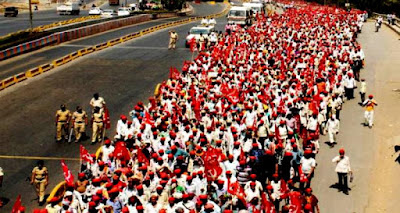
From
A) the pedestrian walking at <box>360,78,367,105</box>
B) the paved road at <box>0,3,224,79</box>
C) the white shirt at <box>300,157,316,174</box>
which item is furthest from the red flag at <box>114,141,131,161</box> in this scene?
the paved road at <box>0,3,224,79</box>

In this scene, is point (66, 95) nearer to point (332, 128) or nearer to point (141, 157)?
point (332, 128)

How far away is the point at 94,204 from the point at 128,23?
5054 cm

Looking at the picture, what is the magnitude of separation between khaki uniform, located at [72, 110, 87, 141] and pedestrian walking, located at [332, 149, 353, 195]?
8.74m

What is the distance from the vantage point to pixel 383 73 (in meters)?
32.0

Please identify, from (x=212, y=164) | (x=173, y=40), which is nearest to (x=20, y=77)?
(x=173, y=40)

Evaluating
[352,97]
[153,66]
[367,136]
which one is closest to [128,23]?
[153,66]

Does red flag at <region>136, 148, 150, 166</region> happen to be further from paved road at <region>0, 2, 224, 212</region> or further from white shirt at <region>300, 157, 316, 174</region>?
white shirt at <region>300, 157, 316, 174</region>

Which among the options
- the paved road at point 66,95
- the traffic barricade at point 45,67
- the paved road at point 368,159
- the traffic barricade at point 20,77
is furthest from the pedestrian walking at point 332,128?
the traffic barricade at point 45,67

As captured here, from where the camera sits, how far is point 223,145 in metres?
14.5

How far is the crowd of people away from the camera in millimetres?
10484

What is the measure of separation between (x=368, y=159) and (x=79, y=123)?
32.0ft

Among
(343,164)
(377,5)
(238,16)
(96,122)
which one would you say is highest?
(377,5)

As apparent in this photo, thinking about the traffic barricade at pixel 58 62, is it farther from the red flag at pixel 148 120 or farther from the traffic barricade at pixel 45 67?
the red flag at pixel 148 120

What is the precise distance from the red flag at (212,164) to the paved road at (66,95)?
4626mm
